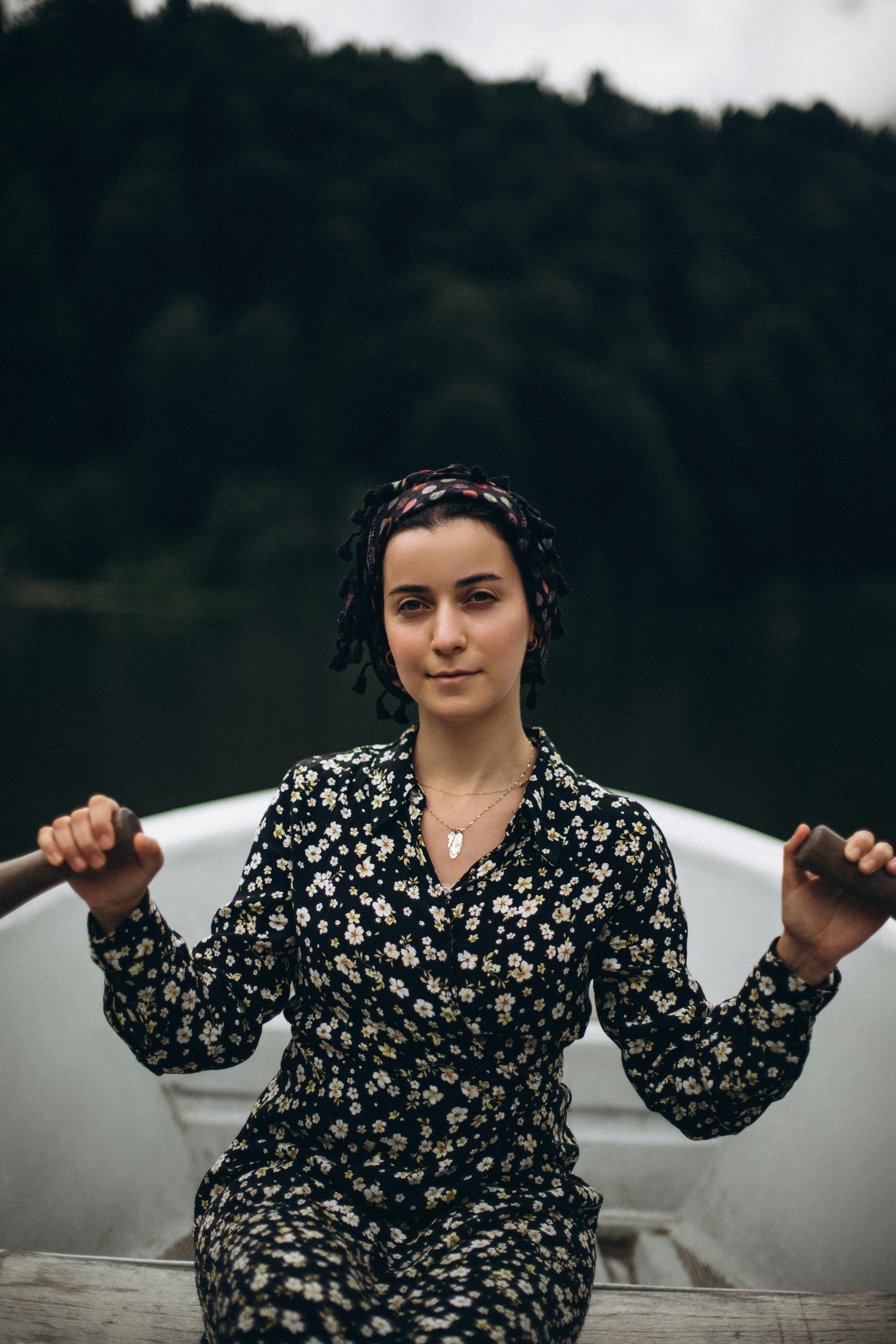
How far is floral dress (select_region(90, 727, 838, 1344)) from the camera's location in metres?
0.74

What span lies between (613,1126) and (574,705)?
23.2ft

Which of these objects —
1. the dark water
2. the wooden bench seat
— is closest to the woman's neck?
the wooden bench seat

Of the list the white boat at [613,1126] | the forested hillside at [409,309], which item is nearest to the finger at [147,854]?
the white boat at [613,1126]

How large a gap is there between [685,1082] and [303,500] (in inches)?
549

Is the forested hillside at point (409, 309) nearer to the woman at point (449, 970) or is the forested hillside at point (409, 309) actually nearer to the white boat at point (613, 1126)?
the white boat at point (613, 1126)

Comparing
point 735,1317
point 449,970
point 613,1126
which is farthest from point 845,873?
point 613,1126

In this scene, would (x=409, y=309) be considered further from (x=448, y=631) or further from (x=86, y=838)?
(x=86, y=838)

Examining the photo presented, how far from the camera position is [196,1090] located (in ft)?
4.88

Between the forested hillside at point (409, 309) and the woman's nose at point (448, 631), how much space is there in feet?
41.3

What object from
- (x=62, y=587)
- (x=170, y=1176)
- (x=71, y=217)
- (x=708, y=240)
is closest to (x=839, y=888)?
(x=170, y=1176)

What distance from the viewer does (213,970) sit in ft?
2.62

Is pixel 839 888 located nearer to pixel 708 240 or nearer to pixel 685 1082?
pixel 685 1082

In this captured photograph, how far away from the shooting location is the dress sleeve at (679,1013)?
74 centimetres

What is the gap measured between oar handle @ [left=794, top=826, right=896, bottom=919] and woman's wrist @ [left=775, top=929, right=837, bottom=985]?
2.7 inches
